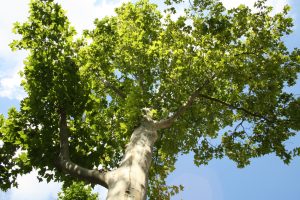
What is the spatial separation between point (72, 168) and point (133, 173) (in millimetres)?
1922

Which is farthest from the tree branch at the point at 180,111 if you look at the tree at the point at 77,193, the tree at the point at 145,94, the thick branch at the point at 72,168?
the tree at the point at 77,193

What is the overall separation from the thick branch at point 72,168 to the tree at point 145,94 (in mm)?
33

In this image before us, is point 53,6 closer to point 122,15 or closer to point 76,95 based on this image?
point 76,95

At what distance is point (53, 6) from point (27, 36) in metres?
1.52

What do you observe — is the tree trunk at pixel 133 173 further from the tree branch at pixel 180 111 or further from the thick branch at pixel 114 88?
the thick branch at pixel 114 88

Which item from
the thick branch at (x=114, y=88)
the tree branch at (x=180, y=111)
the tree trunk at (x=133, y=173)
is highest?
the thick branch at (x=114, y=88)

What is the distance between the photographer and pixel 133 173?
8.08 m

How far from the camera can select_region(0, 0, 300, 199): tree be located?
10.5 metres

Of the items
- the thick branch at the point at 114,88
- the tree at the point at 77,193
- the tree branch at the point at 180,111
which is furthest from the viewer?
the tree at the point at 77,193

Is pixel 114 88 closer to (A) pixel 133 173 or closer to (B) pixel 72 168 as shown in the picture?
(B) pixel 72 168

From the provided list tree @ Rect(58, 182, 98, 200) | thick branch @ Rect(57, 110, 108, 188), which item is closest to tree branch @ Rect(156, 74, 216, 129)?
thick branch @ Rect(57, 110, 108, 188)

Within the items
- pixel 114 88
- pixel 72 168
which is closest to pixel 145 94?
pixel 114 88

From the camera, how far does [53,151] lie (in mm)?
10242

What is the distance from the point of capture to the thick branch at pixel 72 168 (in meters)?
8.28
